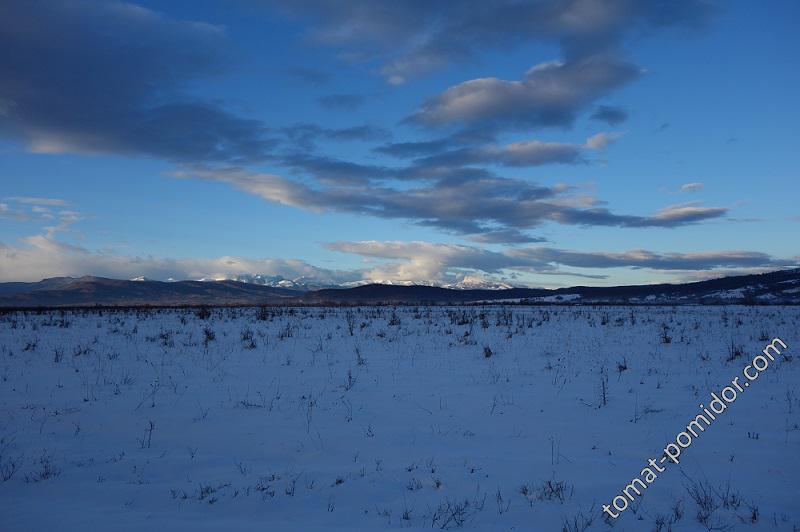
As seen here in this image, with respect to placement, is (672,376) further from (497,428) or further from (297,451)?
(297,451)

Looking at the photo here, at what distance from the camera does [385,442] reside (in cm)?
647

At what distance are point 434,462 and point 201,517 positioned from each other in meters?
2.56

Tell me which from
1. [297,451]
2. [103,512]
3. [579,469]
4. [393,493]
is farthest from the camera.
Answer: [297,451]

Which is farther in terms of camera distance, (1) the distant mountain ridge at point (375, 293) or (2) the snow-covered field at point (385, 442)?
(1) the distant mountain ridge at point (375, 293)

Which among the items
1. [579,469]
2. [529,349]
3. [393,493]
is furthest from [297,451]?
[529,349]

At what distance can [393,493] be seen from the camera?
5.03 meters

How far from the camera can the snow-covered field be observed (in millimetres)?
4586

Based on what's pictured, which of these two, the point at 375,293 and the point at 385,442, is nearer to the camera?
the point at 385,442

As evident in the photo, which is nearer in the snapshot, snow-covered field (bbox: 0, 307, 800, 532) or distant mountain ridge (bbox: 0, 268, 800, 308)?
snow-covered field (bbox: 0, 307, 800, 532)

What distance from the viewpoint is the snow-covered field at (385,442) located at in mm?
4586

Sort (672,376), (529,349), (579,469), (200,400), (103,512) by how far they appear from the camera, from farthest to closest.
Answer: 1. (529,349)
2. (672,376)
3. (200,400)
4. (579,469)
5. (103,512)

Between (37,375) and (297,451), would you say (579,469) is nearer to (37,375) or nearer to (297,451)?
(297,451)

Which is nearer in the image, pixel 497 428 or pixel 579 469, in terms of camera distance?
pixel 579 469

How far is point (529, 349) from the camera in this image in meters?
13.7
